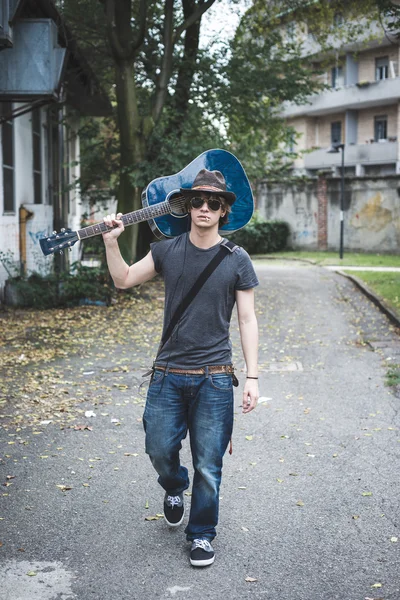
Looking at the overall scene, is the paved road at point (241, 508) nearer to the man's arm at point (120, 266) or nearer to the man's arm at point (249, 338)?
the man's arm at point (249, 338)

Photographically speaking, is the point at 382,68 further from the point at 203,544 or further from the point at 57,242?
the point at 203,544

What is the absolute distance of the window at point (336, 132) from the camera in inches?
1754

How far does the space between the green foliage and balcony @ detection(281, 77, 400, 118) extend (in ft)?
87.8

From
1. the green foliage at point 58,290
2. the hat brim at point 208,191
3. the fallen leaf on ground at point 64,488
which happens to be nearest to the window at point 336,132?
the green foliage at point 58,290

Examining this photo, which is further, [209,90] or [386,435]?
[209,90]

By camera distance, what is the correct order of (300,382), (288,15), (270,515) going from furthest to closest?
1. (288,15)
2. (300,382)
3. (270,515)

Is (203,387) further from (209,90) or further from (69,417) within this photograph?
(209,90)

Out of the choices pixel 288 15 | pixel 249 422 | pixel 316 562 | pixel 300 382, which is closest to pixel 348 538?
pixel 316 562

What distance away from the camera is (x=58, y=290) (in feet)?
47.8

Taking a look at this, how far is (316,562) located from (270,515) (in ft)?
2.28

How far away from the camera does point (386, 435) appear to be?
21.0 ft

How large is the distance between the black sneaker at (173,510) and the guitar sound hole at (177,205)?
1553 millimetres

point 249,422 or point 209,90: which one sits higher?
point 209,90

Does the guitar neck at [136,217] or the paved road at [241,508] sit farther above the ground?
the guitar neck at [136,217]
